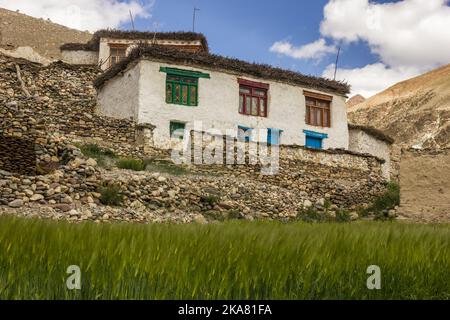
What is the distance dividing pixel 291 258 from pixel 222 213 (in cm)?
1251

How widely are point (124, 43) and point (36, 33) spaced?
66.8ft

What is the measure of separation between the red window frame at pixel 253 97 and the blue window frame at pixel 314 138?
11.2 ft

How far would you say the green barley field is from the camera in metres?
2.58

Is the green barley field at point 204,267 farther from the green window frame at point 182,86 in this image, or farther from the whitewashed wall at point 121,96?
the green window frame at point 182,86

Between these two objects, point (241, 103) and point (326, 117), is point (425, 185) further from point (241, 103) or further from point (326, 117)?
point (326, 117)

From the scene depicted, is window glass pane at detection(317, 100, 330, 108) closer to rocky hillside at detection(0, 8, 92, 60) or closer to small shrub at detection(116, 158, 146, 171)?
small shrub at detection(116, 158, 146, 171)

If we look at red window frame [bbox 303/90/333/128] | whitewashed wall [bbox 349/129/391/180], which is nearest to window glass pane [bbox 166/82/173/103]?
red window frame [bbox 303/90/333/128]

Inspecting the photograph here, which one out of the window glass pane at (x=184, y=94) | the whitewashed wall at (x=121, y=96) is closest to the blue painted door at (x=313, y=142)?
the window glass pane at (x=184, y=94)

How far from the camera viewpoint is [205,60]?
90.4ft

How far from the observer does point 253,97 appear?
96.9ft

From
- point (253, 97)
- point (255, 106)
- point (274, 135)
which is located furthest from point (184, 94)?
point (274, 135)

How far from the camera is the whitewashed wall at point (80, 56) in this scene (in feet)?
127

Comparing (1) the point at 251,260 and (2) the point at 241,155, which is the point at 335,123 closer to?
(2) the point at 241,155
